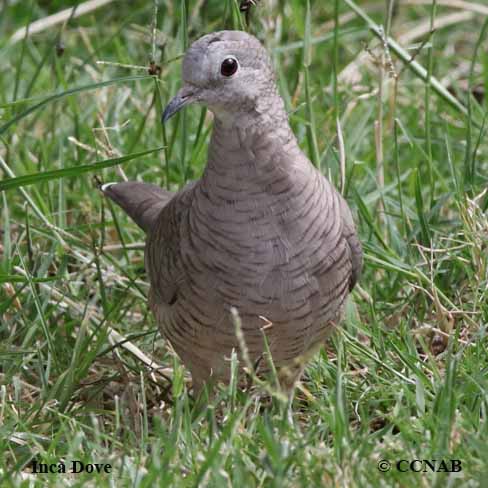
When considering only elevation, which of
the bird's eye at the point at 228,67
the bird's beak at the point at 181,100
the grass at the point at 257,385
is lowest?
the grass at the point at 257,385

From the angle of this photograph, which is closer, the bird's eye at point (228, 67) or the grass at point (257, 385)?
the grass at point (257, 385)

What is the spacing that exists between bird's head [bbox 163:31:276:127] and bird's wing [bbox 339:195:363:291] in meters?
0.50

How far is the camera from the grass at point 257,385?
3023 mm

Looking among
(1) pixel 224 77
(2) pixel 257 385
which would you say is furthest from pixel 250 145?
(2) pixel 257 385

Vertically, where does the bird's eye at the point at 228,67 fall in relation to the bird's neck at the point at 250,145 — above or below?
above

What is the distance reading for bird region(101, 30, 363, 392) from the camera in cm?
329

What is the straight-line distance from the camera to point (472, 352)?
357 cm

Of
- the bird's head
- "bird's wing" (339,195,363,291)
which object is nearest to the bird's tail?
"bird's wing" (339,195,363,291)

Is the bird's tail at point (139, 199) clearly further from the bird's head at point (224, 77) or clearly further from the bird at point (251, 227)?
the bird's head at point (224, 77)

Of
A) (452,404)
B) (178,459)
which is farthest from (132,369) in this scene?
(452,404)

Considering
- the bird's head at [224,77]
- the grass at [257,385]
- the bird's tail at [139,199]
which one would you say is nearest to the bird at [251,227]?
the bird's head at [224,77]

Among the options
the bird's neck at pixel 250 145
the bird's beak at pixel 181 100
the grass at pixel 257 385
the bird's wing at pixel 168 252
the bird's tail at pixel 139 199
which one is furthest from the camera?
the bird's tail at pixel 139 199

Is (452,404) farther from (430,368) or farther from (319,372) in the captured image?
(319,372)

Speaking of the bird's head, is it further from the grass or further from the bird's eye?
the grass
